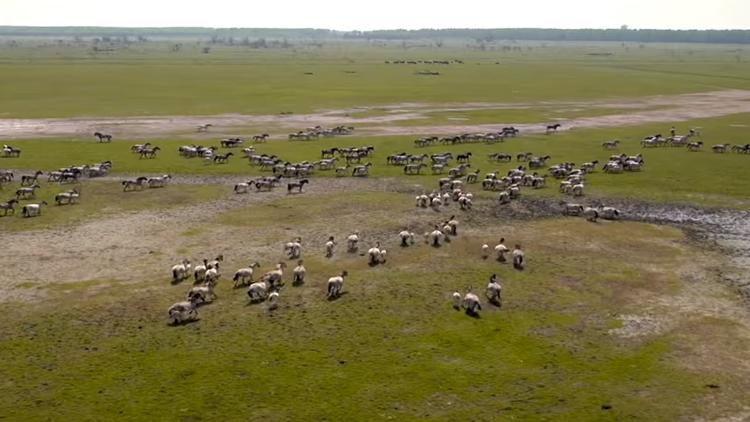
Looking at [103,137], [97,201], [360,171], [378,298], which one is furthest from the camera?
[103,137]

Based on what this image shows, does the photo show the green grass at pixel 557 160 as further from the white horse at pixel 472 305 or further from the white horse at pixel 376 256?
the white horse at pixel 472 305

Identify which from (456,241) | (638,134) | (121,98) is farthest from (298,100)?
(456,241)

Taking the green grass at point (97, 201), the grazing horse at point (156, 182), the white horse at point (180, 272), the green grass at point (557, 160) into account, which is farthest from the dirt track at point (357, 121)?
the white horse at point (180, 272)

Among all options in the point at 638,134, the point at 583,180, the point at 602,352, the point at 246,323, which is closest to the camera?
the point at 602,352

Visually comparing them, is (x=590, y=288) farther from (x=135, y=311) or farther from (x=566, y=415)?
(x=135, y=311)

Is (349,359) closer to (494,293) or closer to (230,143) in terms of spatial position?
(494,293)

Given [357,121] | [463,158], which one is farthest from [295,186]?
[357,121]
